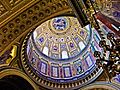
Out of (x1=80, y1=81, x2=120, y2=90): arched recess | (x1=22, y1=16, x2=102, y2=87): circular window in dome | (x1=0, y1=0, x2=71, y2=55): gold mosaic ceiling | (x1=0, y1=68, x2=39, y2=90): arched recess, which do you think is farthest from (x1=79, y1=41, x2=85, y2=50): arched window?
(x1=0, y1=0, x2=71, y2=55): gold mosaic ceiling

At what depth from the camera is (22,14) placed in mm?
8219

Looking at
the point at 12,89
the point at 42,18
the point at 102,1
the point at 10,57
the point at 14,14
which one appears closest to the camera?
the point at 102,1

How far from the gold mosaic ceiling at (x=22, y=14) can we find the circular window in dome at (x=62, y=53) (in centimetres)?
286

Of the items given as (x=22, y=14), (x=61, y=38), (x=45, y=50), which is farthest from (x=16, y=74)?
(x=61, y=38)

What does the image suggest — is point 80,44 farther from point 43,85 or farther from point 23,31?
point 23,31

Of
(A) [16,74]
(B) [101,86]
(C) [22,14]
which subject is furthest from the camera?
(B) [101,86]

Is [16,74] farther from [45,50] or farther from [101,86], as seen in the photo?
[101,86]

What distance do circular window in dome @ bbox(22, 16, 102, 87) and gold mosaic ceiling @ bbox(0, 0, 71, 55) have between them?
9.40 feet

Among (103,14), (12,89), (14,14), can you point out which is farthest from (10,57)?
(103,14)

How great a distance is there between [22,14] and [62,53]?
249 inches

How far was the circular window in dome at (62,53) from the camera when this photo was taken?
491 inches

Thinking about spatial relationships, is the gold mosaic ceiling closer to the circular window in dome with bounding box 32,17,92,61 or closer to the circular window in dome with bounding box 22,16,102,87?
the circular window in dome with bounding box 22,16,102,87

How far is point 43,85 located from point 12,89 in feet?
4.41

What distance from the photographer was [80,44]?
14109 mm
